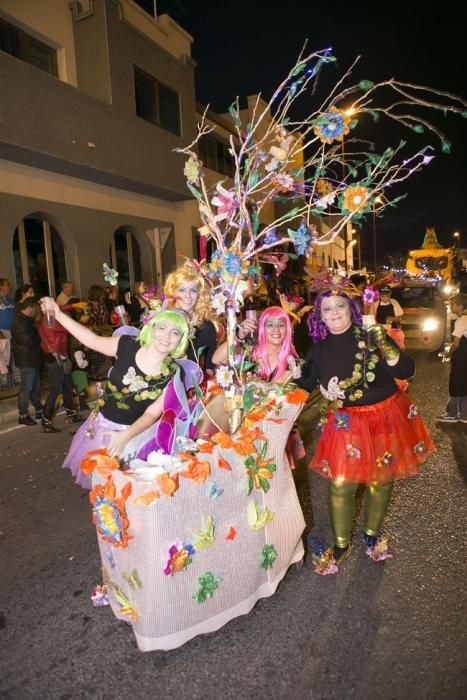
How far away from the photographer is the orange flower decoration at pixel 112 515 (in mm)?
2309

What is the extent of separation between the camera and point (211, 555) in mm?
2443

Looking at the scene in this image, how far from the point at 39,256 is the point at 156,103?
19.9 ft

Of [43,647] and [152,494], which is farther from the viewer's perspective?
[43,647]

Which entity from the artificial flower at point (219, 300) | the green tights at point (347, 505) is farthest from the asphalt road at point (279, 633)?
the artificial flower at point (219, 300)

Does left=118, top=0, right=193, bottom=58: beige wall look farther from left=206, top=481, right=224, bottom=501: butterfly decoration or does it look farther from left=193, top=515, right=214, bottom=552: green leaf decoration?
left=193, top=515, right=214, bottom=552: green leaf decoration

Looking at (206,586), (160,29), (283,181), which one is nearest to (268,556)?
(206,586)

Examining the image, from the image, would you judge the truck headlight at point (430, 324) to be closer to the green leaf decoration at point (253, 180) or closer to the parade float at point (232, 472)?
the parade float at point (232, 472)

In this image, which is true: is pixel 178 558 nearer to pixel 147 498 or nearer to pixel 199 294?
pixel 147 498

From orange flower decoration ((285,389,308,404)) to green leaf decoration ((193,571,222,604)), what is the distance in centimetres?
100

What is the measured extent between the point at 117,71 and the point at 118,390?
11678mm

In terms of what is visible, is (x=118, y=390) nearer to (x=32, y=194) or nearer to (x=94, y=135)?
(x=32, y=194)

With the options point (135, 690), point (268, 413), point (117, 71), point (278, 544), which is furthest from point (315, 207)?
point (117, 71)

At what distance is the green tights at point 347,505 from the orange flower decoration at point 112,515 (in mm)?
1391

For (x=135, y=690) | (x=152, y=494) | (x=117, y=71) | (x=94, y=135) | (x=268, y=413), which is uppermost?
(x=117, y=71)
